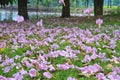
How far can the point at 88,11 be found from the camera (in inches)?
187

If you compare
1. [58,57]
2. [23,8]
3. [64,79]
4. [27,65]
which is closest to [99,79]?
[64,79]

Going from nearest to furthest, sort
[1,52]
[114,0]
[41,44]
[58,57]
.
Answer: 1. [58,57]
2. [1,52]
3. [41,44]
4. [114,0]

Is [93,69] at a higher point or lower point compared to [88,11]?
lower

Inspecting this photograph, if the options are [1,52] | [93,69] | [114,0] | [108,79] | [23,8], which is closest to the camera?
[108,79]

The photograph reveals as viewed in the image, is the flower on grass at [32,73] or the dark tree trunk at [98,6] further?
the dark tree trunk at [98,6]

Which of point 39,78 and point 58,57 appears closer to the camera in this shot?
point 39,78

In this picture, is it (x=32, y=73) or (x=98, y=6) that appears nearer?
(x=32, y=73)

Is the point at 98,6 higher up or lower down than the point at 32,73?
lower down

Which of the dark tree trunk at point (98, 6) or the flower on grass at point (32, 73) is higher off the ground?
the flower on grass at point (32, 73)

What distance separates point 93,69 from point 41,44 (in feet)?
11.3

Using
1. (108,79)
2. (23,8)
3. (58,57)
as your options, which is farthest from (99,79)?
(23,8)

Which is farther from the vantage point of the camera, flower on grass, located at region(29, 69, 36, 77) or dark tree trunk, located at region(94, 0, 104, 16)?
dark tree trunk, located at region(94, 0, 104, 16)

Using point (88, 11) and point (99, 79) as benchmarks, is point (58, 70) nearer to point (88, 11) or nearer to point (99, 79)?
point (99, 79)

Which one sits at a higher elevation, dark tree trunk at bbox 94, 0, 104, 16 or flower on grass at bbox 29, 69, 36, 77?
flower on grass at bbox 29, 69, 36, 77
